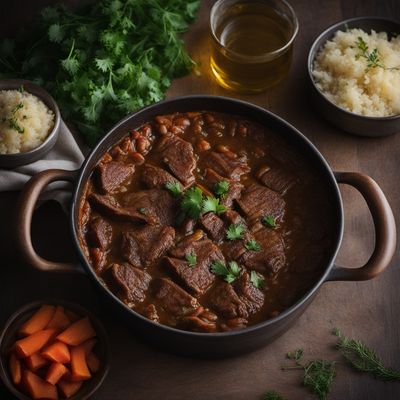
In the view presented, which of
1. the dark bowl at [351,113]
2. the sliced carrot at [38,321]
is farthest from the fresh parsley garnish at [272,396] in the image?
the dark bowl at [351,113]

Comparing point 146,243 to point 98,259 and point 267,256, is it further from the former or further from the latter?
point 267,256

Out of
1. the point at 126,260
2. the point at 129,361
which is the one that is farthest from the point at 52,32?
the point at 129,361

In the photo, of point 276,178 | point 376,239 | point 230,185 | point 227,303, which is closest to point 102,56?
point 230,185

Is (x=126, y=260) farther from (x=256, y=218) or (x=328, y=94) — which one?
(x=328, y=94)

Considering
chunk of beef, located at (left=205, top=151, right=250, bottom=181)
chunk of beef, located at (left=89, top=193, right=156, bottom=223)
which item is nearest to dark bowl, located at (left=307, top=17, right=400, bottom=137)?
chunk of beef, located at (left=205, top=151, right=250, bottom=181)

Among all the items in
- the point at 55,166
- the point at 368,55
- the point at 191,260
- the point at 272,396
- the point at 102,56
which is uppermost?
the point at 368,55

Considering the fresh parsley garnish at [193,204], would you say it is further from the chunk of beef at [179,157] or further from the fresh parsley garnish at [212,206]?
the chunk of beef at [179,157]
